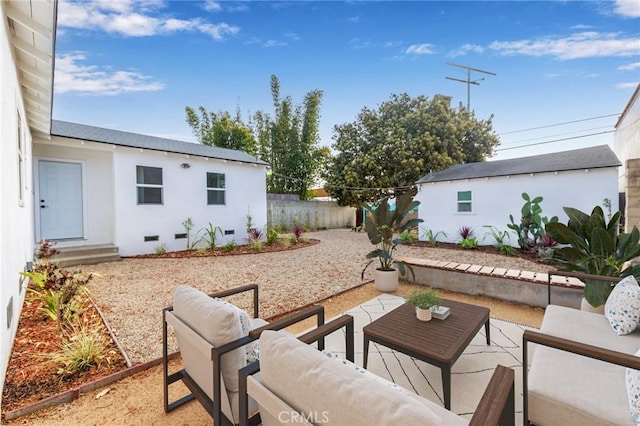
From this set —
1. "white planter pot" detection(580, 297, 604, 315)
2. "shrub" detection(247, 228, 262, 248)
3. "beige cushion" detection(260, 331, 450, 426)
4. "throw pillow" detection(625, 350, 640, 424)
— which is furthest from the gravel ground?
"throw pillow" detection(625, 350, 640, 424)

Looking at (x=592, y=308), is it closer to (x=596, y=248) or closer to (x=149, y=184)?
(x=596, y=248)

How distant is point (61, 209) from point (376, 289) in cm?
840

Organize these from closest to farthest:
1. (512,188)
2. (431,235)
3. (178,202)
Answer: (178,202), (512,188), (431,235)

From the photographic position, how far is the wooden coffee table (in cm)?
197

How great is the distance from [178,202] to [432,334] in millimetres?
8312

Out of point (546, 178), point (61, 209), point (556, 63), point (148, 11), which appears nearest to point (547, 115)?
point (556, 63)

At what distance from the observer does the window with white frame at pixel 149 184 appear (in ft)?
25.7

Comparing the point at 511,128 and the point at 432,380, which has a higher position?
the point at 511,128

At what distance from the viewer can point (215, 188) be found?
30.8ft

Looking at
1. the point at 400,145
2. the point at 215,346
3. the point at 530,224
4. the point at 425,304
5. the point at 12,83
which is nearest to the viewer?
the point at 215,346

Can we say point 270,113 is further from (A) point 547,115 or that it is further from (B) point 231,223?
(A) point 547,115

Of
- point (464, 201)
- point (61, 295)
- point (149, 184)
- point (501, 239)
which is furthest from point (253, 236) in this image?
point (501, 239)

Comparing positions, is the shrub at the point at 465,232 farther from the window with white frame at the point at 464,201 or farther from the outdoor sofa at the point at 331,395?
the outdoor sofa at the point at 331,395

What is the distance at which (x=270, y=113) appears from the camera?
1662 cm
